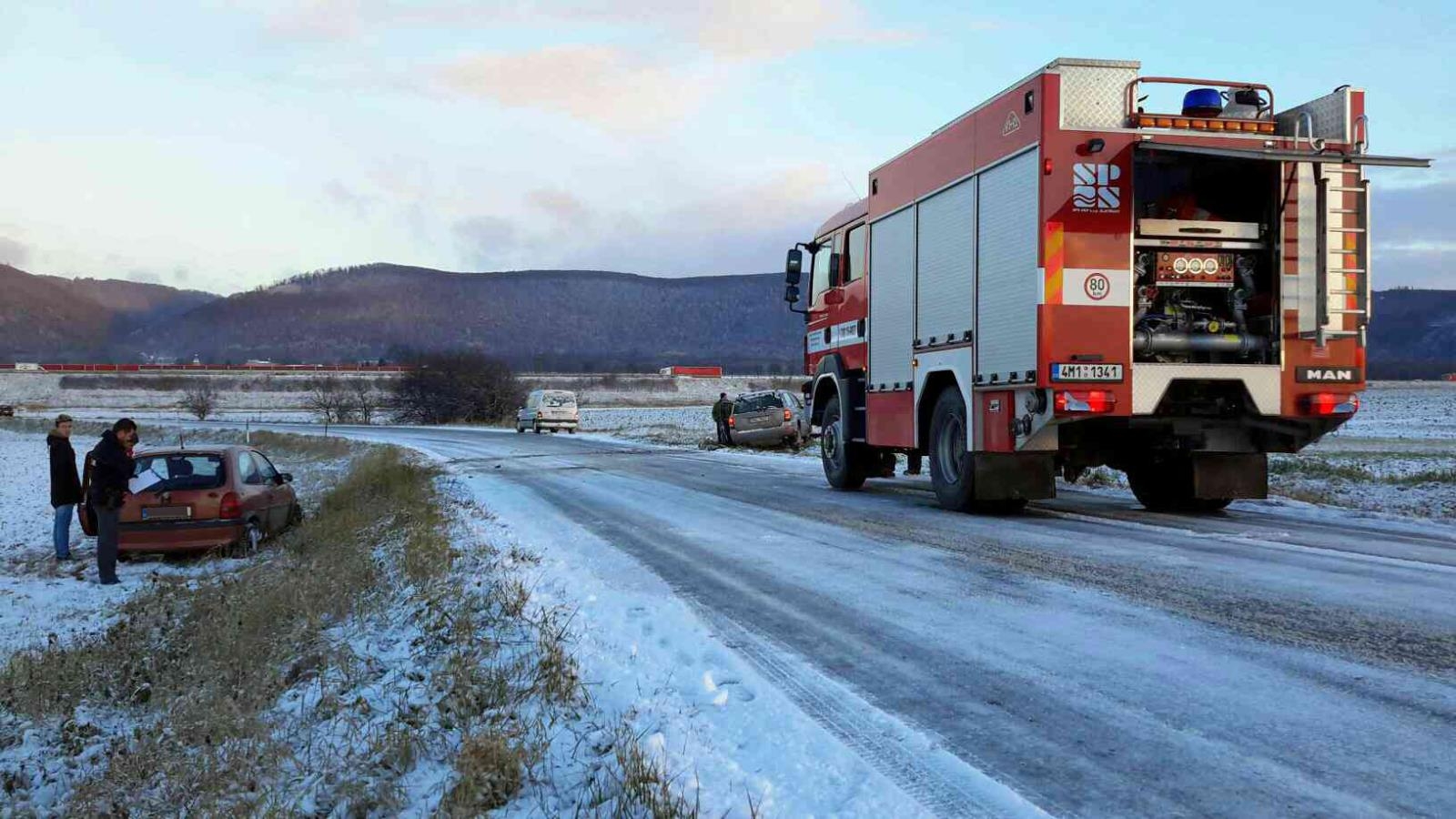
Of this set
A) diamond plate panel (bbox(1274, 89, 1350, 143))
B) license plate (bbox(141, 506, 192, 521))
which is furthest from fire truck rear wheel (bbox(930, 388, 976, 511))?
license plate (bbox(141, 506, 192, 521))

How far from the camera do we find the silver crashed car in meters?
28.3

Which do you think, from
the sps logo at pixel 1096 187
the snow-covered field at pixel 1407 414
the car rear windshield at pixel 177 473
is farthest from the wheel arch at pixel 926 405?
the snow-covered field at pixel 1407 414

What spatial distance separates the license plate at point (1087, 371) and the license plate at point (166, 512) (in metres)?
10.4

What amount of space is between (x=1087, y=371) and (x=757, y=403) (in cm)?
1923

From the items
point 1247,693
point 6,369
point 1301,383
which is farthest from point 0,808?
point 6,369

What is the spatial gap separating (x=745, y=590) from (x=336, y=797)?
3790 millimetres

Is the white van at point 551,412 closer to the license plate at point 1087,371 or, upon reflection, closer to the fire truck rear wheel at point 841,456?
the fire truck rear wheel at point 841,456

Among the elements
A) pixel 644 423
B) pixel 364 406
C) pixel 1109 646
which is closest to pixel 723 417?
pixel 1109 646

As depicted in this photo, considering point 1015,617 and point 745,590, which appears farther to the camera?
point 745,590

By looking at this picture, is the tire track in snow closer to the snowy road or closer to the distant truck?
the snowy road

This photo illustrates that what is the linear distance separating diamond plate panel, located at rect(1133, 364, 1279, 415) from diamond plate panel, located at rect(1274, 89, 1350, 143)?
2192 millimetres

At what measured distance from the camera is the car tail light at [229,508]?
1348 cm

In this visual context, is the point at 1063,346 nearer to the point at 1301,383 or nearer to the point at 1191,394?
the point at 1191,394

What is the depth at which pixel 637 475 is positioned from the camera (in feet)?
63.0
